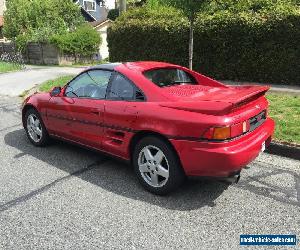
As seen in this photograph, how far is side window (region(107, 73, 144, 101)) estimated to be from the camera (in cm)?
417

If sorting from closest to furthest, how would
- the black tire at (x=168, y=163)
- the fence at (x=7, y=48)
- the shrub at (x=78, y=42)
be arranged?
1. the black tire at (x=168, y=163)
2. the shrub at (x=78, y=42)
3. the fence at (x=7, y=48)

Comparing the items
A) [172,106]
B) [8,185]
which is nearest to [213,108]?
[172,106]

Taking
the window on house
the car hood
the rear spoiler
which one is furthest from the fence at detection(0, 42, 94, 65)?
the rear spoiler

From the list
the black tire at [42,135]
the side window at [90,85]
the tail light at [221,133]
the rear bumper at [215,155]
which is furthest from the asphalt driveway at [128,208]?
the side window at [90,85]

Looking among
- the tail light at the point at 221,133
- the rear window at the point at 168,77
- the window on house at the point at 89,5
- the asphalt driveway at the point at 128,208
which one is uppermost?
the window on house at the point at 89,5

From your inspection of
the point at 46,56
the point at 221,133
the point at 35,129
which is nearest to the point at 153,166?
the point at 221,133

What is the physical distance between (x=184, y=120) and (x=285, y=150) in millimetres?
2204

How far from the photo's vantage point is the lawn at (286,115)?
536 centimetres

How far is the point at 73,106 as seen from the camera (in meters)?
4.88

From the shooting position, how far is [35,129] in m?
5.79

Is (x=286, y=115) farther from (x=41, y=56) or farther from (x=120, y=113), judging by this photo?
(x=41, y=56)

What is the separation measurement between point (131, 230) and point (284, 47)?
826cm

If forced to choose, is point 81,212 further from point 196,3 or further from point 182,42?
point 182,42

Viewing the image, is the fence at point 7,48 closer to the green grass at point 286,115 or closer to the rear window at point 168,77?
the green grass at point 286,115
